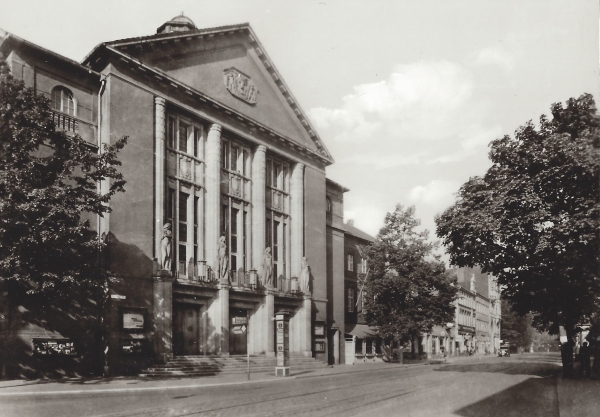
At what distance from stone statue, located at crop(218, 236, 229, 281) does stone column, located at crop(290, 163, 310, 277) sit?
A: 8.08 m

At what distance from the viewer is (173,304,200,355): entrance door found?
28453 mm

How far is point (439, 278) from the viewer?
4216 cm

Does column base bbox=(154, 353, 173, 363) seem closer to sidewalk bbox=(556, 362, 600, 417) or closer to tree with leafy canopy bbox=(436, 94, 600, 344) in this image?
tree with leafy canopy bbox=(436, 94, 600, 344)

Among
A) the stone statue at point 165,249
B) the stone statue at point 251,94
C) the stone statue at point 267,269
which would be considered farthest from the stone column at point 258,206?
the stone statue at point 165,249

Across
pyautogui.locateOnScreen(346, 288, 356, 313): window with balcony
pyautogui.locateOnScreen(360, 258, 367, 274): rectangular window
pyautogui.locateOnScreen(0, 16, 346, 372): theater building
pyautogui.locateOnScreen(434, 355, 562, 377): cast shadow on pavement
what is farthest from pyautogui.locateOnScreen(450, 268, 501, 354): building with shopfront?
pyautogui.locateOnScreen(0, 16, 346, 372): theater building

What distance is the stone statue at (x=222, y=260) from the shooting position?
29.9m

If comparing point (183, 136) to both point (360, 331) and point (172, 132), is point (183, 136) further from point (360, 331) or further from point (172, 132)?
point (360, 331)

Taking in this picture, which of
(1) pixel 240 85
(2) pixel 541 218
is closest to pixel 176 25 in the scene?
(1) pixel 240 85

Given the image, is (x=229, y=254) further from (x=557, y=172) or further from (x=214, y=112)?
(x=557, y=172)

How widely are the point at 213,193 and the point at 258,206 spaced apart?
4.10 meters

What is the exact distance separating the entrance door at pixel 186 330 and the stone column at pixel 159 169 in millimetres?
3852

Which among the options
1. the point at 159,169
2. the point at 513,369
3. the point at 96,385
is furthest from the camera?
the point at 513,369

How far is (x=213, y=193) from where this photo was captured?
30844mm

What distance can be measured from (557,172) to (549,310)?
7.20 m
